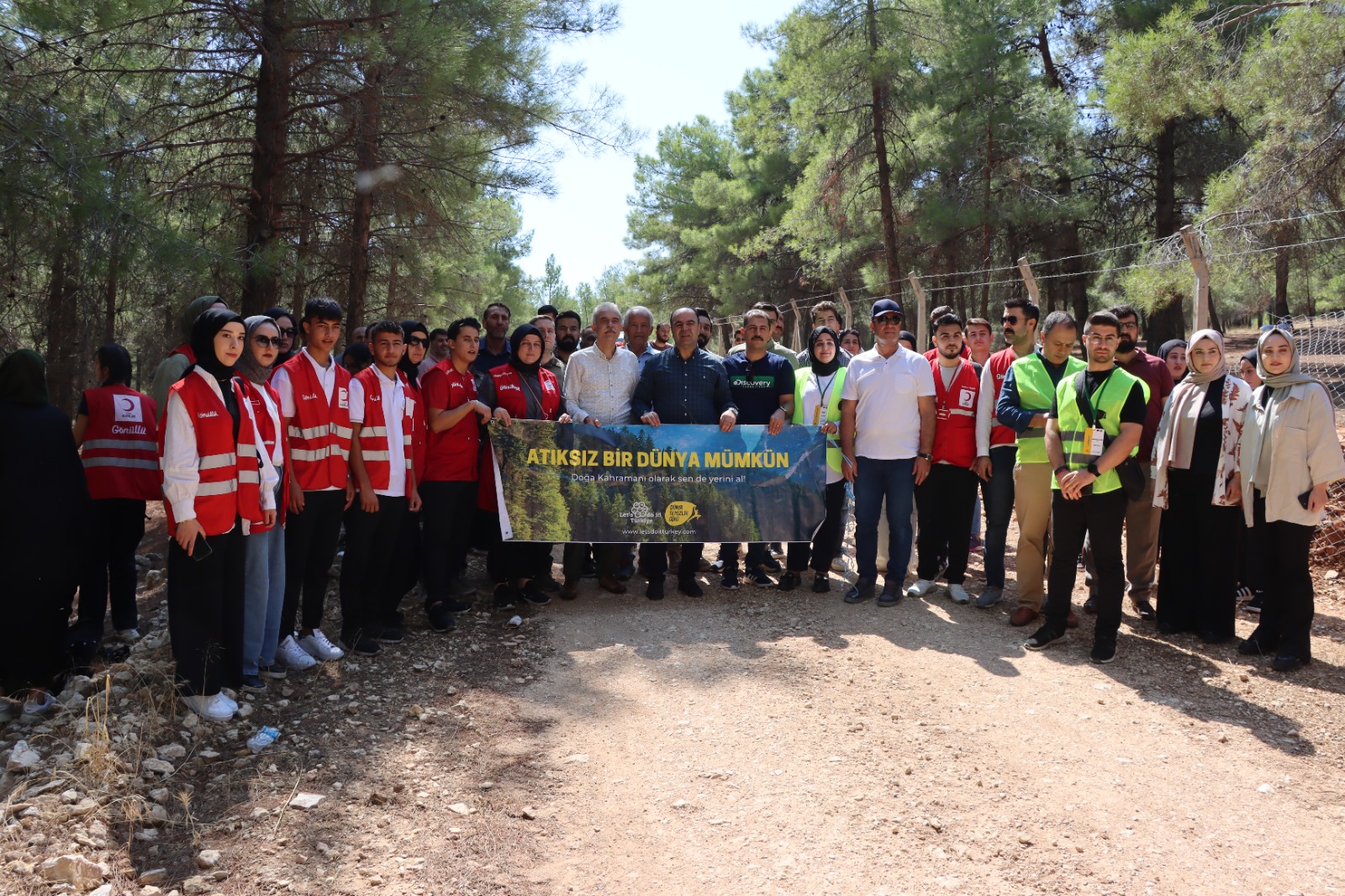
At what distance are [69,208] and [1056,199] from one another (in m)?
15.2

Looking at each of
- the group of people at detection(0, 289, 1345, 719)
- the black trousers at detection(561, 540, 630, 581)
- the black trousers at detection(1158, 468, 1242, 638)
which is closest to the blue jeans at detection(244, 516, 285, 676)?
the group of people at detection(0, 289, 1345, 719)

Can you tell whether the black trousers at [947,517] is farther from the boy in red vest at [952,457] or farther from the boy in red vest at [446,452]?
the boy in red vest at [446,452]

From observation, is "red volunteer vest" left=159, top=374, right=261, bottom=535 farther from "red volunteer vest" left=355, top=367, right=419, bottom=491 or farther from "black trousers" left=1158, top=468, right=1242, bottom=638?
"black trousers" left=1158, top=468, right=1242, bottom=638

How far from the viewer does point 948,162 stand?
16781 mm

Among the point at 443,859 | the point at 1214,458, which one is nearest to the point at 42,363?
the point at 443,859

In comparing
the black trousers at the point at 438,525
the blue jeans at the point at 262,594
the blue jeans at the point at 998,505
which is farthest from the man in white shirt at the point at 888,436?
the blue jeans at the point at 262,594

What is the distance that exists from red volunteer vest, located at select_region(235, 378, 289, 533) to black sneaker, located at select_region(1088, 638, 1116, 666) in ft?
15.3

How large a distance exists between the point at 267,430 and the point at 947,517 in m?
4.65

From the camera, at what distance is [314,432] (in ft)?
16.7

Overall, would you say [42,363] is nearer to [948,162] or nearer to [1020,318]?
[1020,318]

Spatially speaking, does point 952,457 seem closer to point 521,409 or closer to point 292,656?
point 521,409

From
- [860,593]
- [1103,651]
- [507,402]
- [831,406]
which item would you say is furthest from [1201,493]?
[507,402]

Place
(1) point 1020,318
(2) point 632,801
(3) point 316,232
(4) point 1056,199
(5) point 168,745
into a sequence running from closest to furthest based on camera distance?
(2) point 632,801 < (5) point 168,745 < (1) point 1020,318 < (3) point 316,232 < (4) point 1056,199

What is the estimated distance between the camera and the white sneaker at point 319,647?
210 inches
